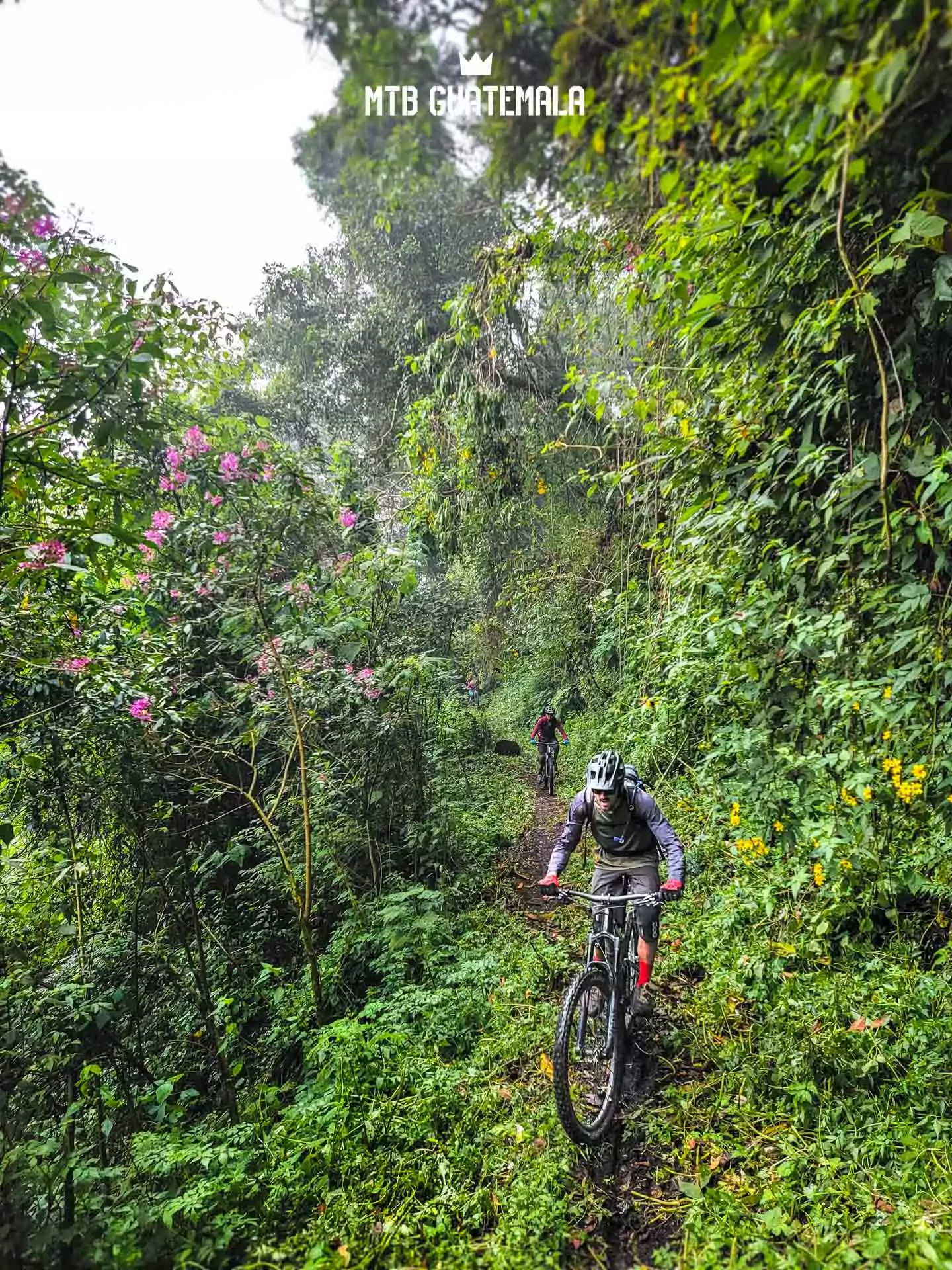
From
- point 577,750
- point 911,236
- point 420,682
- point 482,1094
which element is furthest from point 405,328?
point 482,1094

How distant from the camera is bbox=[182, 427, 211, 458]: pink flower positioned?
474 cm

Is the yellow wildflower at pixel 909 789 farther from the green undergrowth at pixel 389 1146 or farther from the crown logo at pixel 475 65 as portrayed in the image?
the crown logo at pixel 475 65

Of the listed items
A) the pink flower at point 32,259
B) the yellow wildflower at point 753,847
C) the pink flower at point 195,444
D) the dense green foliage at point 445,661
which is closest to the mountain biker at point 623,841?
the dense green foliage at point 445,661

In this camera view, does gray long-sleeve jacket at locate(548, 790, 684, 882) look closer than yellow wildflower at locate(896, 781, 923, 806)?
No

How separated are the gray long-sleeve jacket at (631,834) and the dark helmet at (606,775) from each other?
0.17 m

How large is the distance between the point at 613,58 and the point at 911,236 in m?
1.45

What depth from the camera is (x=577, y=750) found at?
11109mm

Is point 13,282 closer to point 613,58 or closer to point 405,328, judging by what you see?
point 613,58

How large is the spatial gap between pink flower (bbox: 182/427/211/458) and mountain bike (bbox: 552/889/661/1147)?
14.1 feet

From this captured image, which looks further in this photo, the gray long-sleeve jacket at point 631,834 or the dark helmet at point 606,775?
the gray long-sleeve jacket at point 631,834

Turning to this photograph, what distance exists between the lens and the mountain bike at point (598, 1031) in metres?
2.94

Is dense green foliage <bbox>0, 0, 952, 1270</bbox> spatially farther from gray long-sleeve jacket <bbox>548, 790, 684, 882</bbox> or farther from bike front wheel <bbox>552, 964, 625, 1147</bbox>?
gray long-sleeve jacket <bbox>548, 790, 684, 882</bbox>

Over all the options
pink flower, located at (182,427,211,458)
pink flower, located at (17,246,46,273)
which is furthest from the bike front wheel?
pink flower, located at (182,427,211,458)

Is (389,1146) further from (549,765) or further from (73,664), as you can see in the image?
(549,765)
